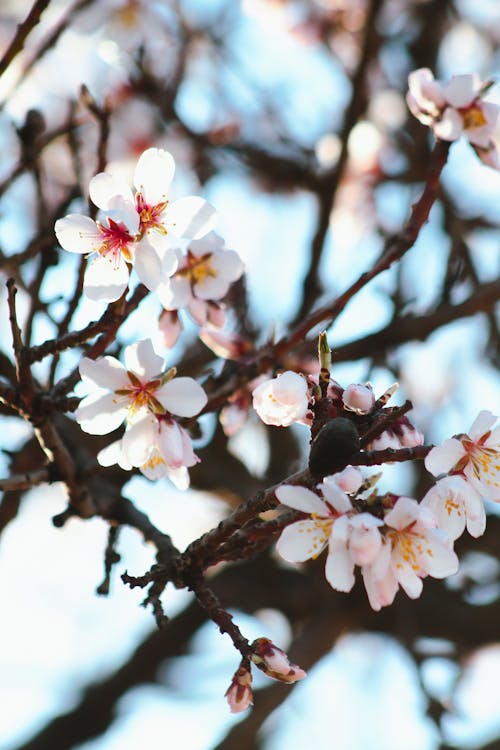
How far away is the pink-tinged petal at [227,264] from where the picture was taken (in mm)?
1394

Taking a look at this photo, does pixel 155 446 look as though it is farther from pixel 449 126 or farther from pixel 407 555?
pixel 449 126

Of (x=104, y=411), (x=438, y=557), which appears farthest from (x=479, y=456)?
(x=104, y=411)

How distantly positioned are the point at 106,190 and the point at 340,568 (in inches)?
21.7

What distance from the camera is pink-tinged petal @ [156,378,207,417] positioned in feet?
3.78

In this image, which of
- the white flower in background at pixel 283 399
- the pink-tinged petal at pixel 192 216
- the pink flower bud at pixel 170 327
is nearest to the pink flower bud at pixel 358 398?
the white flower in background at pixel 283 399

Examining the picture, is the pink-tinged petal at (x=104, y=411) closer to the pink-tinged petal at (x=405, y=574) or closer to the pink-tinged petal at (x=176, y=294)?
the pink-tinged petal at (x=176, y=294)

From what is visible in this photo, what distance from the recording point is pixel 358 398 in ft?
3.56

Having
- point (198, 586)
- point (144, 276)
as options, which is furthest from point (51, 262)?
point (198, 586)

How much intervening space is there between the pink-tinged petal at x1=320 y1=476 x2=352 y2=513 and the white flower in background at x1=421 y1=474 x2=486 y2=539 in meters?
0.11

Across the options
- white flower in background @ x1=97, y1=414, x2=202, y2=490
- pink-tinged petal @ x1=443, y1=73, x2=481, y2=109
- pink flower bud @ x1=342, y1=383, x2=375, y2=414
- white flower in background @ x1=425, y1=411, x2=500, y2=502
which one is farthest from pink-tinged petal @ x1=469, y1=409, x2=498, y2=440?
pink-tinged petal @ x1=443, y1=73, x2=481, y2=109

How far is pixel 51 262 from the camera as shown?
160cm

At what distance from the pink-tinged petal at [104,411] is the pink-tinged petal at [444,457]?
0.40 metres

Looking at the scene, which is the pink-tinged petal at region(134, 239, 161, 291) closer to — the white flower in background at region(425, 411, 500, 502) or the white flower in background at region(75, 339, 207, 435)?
the white flower in background at region(75, 339, 207, 435)

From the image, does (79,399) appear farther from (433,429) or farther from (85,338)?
(433,429)
